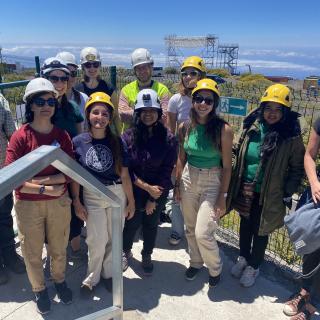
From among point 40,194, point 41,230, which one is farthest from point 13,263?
point 40,194

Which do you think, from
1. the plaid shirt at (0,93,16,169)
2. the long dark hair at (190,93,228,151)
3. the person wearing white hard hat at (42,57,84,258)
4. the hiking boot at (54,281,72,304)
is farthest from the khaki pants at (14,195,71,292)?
the long dark hair at (190,93,228,151)

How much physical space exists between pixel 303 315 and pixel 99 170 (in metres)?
2.24

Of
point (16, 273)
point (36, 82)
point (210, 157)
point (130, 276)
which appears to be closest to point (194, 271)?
point (130, 276)

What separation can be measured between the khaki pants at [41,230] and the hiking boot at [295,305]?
2.12 meters

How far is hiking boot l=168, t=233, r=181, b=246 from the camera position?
4219mm

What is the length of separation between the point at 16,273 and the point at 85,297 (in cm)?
86

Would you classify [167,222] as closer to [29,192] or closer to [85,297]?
[85,297]

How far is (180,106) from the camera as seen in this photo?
380 centimetres

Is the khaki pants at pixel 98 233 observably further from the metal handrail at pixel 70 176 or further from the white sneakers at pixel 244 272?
the white sneakers at pixel 244 272

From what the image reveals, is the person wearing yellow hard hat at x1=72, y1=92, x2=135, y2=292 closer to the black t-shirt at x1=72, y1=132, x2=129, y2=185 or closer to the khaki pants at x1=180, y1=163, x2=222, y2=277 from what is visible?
the black t-shirt at x1=72, y1=132, x2=129, y2=185

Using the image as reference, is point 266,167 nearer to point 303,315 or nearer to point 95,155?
point 303,315

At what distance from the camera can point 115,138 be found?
3.06 metres

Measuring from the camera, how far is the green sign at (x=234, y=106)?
3830mm

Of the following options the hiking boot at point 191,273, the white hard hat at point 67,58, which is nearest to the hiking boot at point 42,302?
the hiking boot at point 191,273
